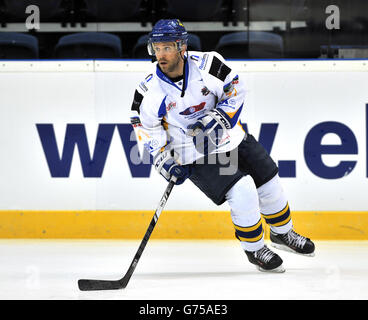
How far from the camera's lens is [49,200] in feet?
16.1

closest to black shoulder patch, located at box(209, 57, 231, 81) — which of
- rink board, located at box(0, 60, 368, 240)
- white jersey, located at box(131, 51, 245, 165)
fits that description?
white jersey, located at box(131, 51, 245, 165)

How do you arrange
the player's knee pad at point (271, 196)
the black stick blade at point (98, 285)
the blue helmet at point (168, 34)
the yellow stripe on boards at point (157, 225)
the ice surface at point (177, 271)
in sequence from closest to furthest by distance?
the ice surface at point (177, 271), the black stick blade at point (98, 285), the blue helmet at point (168, 34), the player's knee pad at point (271, 196), the yellow stripe on boards at point (157, 225)

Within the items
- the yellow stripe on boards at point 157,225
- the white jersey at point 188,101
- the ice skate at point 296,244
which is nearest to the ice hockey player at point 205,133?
the white jersey at point 188,101

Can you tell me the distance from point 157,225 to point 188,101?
1.49m

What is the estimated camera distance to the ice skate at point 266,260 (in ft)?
11.5

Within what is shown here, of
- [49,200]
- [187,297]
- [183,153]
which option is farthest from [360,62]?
[187,297]

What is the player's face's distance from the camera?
3.33 meters

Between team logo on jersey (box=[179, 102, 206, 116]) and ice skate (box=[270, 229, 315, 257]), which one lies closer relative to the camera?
team logo on jersey (box=[179, 102, 206, 116])

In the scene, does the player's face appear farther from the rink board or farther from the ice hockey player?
the rink board

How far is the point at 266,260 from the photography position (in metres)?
3.50

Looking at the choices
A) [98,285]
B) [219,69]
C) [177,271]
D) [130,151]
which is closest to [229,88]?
[219,69]

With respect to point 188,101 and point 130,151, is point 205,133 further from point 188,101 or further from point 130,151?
point 130,151

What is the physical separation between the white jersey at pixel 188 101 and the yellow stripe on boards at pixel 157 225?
1328mm

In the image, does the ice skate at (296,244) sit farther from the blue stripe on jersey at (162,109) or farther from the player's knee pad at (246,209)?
the blue stripe on jersey at (162,109)
